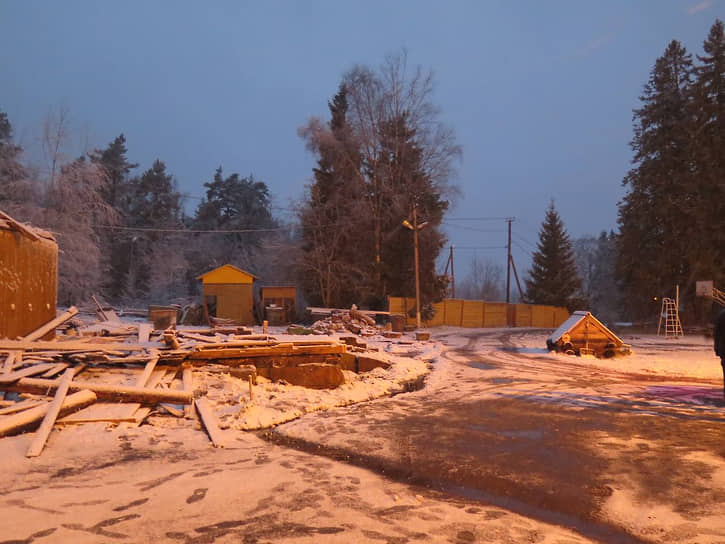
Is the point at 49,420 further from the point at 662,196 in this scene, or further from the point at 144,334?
the point at 662,196

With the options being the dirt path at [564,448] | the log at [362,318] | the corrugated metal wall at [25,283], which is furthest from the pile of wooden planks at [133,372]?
the log at [362,318]

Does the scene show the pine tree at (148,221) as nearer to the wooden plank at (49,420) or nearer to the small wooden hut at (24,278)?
the small wooden hut at (24,278)

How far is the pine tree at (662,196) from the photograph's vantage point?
33.7 metres

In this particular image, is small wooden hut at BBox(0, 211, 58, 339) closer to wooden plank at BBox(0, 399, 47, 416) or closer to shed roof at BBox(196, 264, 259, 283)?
wooden plank at BBox(0, 399, 47, 416)

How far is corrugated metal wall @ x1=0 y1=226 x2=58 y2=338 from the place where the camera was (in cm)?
1090

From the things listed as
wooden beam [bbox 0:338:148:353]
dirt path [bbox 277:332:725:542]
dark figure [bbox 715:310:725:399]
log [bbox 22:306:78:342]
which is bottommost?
dirt path [bbox 277:332:725:542]

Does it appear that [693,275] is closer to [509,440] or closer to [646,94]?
[646,94]

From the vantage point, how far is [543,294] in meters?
46.5

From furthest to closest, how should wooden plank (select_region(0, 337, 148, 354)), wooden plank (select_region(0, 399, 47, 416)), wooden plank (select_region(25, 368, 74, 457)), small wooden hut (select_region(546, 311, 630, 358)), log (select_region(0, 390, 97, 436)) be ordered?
small wooden hut (select_region(546, 311, 630, 358)), wooden plank (select_region(0, 337, 148, 354)), wooden plank (select_region(0, 399, 47, 416)), log (select_region(0, 390, 97, 436)), wooden plank (select_region(25, 368, 74, 457))

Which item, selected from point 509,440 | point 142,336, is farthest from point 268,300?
point 509,440

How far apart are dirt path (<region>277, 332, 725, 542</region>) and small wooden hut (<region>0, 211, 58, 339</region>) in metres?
7.79

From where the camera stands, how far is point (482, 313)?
40.2 meters

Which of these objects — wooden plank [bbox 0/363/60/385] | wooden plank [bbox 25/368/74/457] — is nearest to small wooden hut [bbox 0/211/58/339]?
wooden plank [bbox 0/363/60/385]

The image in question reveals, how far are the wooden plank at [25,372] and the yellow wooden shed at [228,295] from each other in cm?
2300
